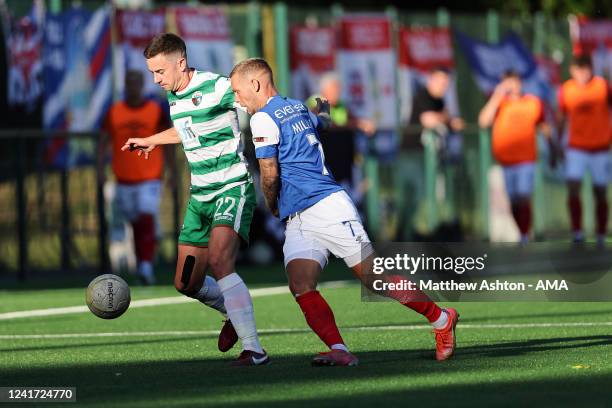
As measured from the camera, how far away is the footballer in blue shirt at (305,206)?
389 inches

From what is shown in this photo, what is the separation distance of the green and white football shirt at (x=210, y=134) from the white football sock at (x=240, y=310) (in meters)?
0.62

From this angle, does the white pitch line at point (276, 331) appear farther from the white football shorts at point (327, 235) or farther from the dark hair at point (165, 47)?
the dark hair at point (165, 47)

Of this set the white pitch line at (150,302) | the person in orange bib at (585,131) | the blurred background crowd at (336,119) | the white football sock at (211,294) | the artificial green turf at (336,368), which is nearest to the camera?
A: the artificial green turf at (336,368)

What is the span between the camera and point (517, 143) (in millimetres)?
24062

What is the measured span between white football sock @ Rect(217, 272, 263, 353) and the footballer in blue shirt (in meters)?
0.30

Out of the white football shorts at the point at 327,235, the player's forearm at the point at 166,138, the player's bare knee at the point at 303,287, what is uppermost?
the player's forearm at the point at 166,138

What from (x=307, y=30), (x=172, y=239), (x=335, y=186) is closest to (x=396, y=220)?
(x=307, y=30)

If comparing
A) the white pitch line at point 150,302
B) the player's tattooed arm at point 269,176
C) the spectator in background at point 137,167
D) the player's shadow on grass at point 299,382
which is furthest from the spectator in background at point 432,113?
the player's tattooed arm at point 269,176

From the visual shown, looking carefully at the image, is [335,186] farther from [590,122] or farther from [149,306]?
[590,122]

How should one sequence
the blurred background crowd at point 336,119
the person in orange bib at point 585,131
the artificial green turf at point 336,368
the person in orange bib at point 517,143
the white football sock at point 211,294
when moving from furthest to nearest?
1. the person in orange bib at point 517,143
2. the person in orange bib at point 585,131
3. the blurred background crowd at point 336,119
4. the white football sock at point 211,294
5. the artificial green turf at point 336,368

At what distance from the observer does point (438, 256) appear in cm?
1129

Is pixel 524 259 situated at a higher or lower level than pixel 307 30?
lower

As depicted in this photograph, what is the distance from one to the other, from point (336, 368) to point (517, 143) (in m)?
14.7

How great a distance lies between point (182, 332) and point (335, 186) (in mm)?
3221
